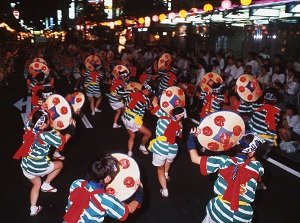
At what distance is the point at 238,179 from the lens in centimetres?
314

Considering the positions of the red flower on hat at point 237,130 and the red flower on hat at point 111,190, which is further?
the red flower on hat at point 237,130

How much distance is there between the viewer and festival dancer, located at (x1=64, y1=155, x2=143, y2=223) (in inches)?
110

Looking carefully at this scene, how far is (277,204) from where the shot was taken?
547 centimetres

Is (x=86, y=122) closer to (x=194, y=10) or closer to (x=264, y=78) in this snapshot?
(x=264, y=78)

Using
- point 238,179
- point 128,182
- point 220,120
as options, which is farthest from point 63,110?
point 238,179

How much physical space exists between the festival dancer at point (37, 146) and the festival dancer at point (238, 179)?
6.93ft

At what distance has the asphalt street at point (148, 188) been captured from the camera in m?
5.03

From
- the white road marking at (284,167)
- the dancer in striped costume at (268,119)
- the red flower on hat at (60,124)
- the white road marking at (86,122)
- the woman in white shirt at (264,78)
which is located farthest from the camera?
the woman in white shirt at (264,78)

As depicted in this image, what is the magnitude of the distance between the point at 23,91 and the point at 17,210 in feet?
38.9

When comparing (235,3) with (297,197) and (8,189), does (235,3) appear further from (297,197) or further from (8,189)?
(8,189)

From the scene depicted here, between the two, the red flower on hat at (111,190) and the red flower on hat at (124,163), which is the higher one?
the red flower on hat at (124,163)

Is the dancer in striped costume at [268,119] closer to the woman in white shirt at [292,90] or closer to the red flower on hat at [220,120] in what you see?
the red flower on hat at [220,120]

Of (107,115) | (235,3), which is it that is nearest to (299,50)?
(235,3)

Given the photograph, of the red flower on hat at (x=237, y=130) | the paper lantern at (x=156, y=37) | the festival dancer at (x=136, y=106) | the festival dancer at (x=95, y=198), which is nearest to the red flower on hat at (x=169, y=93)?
the festival dancer at (x=136, y=106)
